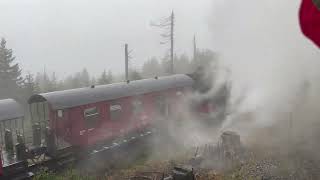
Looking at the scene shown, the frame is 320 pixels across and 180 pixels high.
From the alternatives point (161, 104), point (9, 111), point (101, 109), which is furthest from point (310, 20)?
Result: point (161, 104)

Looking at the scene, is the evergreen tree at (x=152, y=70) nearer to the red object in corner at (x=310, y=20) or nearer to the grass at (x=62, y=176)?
the grass at (x=62, y=176)

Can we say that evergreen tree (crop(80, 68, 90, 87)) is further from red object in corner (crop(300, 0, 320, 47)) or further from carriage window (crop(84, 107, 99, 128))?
red object in corner (crop(300, 0, 320, 47))

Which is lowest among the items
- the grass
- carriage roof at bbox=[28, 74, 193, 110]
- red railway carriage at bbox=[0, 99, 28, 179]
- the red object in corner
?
the grass

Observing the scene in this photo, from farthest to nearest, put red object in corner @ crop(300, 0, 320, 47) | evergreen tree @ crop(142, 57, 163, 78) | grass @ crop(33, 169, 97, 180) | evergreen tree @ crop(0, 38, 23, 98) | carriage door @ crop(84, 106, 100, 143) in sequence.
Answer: evergreen tree @ crop(142, 57, 163, 78)
evergreen tree @ crop(0, 38, 23, 98)
carriage door @ crop(84, 106, 100, 143)
grass @ crop(33, 169, 97, 180)
red object in corner @ crop(300, 0, 320, 47)

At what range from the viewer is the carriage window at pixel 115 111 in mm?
15266

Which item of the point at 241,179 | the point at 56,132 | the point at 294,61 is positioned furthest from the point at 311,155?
the point at 56,132

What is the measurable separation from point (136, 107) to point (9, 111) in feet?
19.2

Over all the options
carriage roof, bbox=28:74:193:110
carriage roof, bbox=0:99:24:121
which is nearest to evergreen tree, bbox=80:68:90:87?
carriage roof, bbox=28:74:193:110

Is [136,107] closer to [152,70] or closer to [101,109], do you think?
[101,109]

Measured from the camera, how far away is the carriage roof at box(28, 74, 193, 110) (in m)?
13.8

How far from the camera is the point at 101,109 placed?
14836mm

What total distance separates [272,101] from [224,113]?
3.13 meters

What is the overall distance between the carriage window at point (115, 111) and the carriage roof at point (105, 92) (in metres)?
0.42

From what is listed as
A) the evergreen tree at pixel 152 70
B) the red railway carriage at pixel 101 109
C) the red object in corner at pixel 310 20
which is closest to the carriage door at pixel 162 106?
the red railway carriage at pixel 101 109
